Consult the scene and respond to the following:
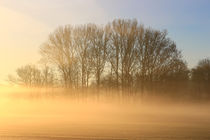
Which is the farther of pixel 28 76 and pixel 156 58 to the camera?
pixel 28 76

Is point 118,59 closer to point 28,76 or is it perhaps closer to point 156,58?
point 156,58

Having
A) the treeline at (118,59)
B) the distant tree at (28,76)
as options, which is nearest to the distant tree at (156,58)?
the treeline at (118,59)

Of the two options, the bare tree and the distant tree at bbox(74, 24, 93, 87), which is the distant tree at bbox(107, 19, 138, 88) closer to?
the distant tree at bbox(74, 24, 93, 87)

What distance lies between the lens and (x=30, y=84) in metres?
69.6

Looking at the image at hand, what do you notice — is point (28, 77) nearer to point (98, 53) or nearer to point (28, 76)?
point (28, 76)

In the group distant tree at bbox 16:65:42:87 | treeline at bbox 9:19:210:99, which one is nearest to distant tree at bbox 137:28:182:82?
treeline at bbox 9:19:210:99

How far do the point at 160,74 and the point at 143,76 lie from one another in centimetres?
290

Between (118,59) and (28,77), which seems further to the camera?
(28,77)

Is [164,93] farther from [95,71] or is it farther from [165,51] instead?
[95,71]

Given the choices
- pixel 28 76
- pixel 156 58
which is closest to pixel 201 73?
pixel 156 58

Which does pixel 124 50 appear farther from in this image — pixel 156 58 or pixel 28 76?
pixel 28 76

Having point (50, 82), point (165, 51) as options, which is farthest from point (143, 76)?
point (50, 82)

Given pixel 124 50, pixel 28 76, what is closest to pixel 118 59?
pixel 124 50

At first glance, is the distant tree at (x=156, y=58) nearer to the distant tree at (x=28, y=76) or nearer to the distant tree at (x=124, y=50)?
the distant tree at (x=124, y=50)
